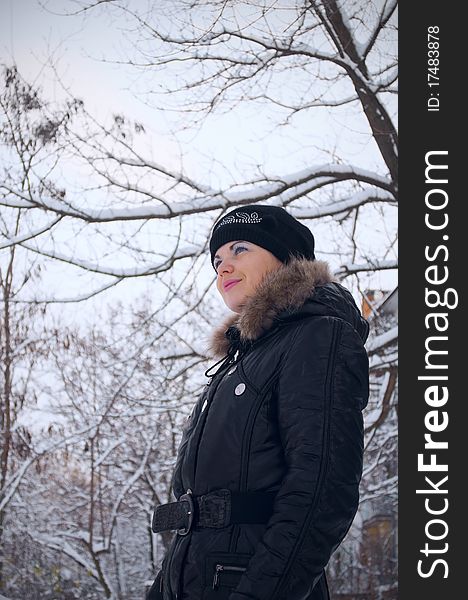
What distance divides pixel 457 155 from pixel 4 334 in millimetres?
5557

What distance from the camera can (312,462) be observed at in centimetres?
126

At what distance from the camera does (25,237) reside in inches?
198

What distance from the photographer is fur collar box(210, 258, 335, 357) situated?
1.50 meters

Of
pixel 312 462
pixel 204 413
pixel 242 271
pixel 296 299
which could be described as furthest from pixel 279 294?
pixel 312 462

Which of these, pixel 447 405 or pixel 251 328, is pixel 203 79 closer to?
pixel 447 405

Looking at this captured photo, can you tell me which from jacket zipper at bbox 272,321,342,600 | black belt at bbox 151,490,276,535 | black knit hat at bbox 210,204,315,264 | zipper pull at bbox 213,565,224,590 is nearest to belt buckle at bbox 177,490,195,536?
black belt at bbox 151,490,276,535

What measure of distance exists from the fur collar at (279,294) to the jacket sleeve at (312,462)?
0.41 feet

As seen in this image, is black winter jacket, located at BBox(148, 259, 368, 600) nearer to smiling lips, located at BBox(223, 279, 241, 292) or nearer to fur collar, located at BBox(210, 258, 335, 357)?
fur collar, located at BBox(210, 258, 335, 357)

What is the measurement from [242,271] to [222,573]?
0.65m

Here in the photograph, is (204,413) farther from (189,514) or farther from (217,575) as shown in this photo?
(217,575)

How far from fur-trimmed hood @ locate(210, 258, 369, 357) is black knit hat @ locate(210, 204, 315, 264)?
0.09 meters

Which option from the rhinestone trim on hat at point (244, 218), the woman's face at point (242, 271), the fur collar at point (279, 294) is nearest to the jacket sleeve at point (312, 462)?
→ the fur collar at point (279, 294)

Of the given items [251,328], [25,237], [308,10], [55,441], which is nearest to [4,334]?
[55,441]

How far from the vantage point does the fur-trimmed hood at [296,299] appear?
4.85ft
